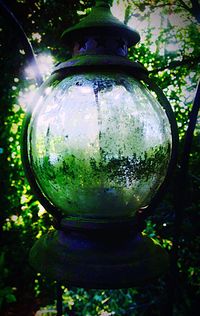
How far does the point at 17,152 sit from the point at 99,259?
2964 millimetres

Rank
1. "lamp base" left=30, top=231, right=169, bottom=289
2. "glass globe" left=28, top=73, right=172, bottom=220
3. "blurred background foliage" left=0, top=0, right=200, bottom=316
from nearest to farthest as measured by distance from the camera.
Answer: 1. "lamp base" left=30, top=231, right=169, bottom=289
2. "glass globe" left=28, top=73, right=172, bottom=220
3. "blurred background foliage" left=0, top=0, right=200, bottom=316

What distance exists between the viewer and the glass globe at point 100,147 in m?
0.83

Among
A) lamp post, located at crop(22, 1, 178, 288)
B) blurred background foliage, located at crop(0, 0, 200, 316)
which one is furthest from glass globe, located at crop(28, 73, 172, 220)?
blurred background foliage, located at crop(0, 0, 200, 316)

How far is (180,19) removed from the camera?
278 cm

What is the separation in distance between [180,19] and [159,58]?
56 cm

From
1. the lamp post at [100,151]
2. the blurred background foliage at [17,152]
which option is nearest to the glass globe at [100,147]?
the lamp post at [100,151]

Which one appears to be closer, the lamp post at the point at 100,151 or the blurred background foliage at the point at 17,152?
the lamp post at the point at 100,151

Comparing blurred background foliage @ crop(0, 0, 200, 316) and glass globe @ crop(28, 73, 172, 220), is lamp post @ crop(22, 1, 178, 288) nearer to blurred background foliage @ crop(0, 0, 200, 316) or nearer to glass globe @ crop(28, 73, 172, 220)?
glass globe @ crop(28, 73, 172, 220)

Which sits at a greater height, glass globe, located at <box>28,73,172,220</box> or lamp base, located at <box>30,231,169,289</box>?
glass globe, located at <box>28,73,172,220</box>

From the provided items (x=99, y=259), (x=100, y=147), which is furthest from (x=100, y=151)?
(x=99, y=259)

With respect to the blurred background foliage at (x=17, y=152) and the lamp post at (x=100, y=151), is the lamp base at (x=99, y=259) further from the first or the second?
Result: the blurred background foliage at (x=17, y=152)

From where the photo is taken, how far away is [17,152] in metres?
3.55

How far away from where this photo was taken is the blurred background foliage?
8.59 ft

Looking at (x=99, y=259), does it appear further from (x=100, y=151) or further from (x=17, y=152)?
(x=17, y=152)
